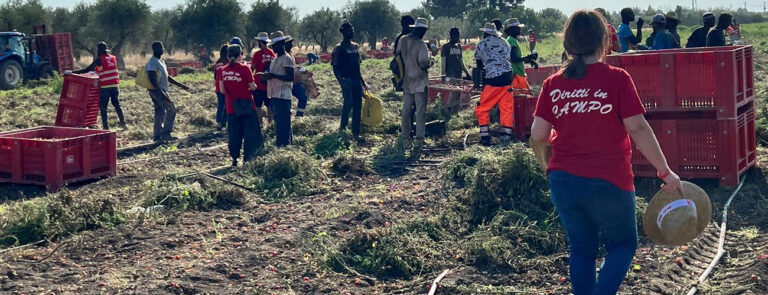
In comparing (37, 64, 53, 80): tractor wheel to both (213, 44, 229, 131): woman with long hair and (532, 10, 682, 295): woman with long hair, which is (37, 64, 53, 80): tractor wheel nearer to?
(213, 44, 229, 131): woman with long hair

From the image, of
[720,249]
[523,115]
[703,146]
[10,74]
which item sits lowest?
[720,249]

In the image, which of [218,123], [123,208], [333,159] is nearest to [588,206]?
[123,208]

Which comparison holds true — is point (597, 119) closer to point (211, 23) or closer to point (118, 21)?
point (118, 21)

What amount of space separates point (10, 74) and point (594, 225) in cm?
2828

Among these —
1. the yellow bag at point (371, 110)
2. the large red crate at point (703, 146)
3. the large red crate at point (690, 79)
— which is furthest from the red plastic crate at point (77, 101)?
the large red crate at point (703, 146)

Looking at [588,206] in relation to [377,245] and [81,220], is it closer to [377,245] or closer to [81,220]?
[377,245]

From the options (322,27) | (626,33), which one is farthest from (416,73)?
(322,27)

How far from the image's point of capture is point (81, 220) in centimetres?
922

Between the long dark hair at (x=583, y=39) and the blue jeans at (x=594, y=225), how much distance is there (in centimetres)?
58

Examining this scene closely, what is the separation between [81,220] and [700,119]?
6.16m

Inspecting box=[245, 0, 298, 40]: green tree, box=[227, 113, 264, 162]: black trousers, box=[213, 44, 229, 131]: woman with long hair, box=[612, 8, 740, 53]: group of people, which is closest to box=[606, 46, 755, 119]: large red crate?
box=[612, 8, 740, 53]: group of people

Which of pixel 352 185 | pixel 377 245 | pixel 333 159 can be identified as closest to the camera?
pixel 377 245

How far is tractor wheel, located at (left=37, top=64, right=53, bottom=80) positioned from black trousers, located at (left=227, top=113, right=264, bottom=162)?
21461mm

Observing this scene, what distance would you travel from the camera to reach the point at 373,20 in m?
77.8
